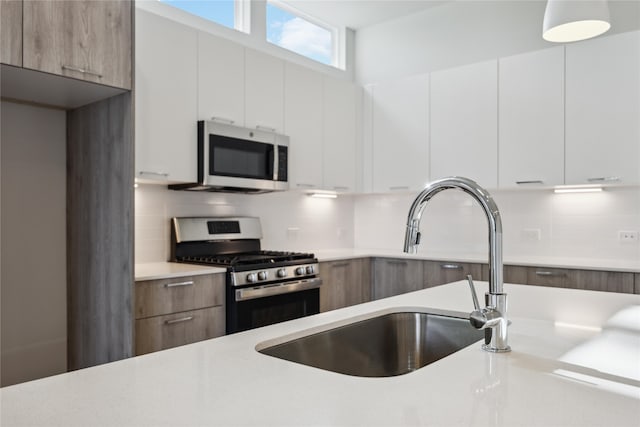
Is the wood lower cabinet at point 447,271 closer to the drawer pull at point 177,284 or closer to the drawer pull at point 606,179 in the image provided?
the drawer pull at point 606,179

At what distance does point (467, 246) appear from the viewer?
418cm

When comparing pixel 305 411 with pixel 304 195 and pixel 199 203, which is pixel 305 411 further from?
pixel 304 195

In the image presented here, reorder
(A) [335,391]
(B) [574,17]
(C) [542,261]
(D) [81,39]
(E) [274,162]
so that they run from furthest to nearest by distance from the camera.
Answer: (E) [274,162]
(C) [542,261]
(D) [81,39]
(B) [574,17]
(A) [335,391]

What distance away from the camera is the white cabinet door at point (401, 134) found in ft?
13.5

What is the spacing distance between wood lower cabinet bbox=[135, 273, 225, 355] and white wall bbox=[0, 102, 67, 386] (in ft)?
2.55

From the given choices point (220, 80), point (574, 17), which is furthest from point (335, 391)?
point (220, 80)

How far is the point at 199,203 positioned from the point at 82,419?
→ 2.86 meters

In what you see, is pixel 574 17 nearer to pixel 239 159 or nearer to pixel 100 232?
pixel 239 159

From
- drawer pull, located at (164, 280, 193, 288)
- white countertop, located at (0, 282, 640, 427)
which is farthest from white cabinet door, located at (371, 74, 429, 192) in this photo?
white countertop, located at (0, 282, 640, 427)

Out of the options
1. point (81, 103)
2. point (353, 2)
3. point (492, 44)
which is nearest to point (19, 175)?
point (81, 103)

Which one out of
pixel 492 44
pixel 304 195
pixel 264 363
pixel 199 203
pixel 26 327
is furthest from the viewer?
pixel 304 195

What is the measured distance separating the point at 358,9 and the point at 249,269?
261 cm

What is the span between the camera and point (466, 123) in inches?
153

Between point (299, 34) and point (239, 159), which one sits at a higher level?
point (299, 34)
